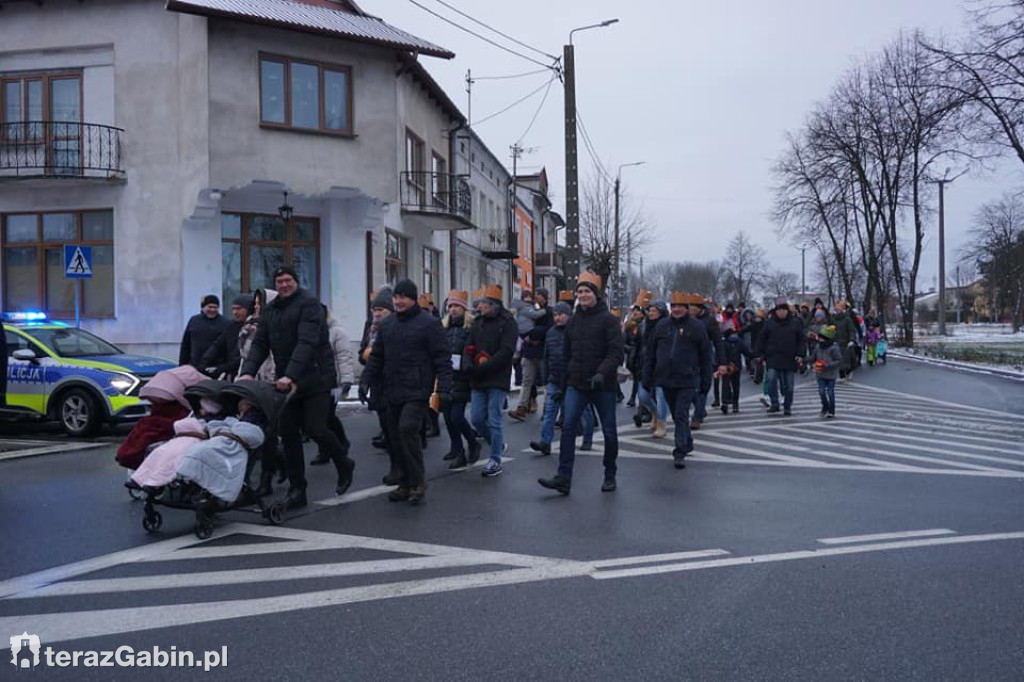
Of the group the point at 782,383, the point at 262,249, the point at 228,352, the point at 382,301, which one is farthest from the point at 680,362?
the point at 262,249

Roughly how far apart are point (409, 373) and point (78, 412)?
6886 mm

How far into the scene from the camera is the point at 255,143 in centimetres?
1873

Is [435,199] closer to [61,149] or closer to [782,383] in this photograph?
[61,149]

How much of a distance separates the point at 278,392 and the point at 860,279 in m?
60.1

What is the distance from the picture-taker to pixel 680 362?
9.73 metres

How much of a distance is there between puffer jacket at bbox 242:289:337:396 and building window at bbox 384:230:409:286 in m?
15.1

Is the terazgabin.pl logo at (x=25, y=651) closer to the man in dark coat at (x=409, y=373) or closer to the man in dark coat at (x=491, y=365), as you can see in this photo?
the man in dark coat at (x=409, y=373)

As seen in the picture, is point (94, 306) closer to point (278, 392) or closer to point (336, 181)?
point (336, 181)

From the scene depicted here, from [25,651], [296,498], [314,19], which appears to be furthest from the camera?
[314,19]

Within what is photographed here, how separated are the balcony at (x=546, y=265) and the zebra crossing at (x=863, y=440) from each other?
4080 centimetres

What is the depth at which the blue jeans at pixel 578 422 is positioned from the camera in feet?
25.3

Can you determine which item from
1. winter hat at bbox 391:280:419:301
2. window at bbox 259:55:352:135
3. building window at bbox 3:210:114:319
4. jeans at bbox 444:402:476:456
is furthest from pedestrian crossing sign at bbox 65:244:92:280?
winter hat at bbox 391:280:419:301

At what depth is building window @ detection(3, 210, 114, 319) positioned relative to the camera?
19.6 meters

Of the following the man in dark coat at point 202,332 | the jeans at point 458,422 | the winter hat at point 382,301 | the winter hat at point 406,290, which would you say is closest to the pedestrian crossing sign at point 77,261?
the man in dark coat at point 202,332
